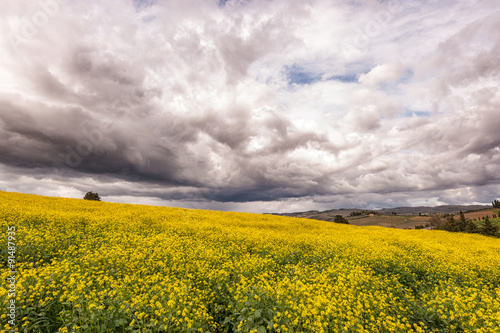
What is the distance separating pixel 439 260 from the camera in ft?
55.8

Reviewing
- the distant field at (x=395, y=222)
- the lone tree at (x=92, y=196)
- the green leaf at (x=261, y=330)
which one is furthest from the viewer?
the distant field at (x=395, y=222)

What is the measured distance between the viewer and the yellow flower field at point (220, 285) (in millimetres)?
6672

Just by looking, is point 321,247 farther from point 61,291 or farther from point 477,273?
point 61,291

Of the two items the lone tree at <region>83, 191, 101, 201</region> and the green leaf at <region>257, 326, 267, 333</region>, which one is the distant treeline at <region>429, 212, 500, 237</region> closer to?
the green leaf at <region>257, 326, 267, 333</region>

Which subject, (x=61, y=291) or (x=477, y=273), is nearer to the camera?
(x=61, y=291)

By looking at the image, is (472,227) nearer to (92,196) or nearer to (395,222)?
(92,196)

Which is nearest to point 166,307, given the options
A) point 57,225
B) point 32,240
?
point 32,240

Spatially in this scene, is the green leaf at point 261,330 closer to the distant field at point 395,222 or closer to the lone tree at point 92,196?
the lone tree at point 92,196

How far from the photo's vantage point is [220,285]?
9562 mm

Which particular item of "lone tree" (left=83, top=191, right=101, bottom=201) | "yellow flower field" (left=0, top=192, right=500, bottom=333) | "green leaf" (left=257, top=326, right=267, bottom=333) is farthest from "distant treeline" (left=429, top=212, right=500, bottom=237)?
"lone tree" (left=83, top=191, right=101, bottom=201)

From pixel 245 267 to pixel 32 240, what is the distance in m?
11.4

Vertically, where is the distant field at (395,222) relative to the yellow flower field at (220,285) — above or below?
below

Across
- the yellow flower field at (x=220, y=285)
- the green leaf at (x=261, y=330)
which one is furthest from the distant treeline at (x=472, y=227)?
the green leaf at (x=261, y=330)

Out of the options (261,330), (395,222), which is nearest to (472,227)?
(261,330)
